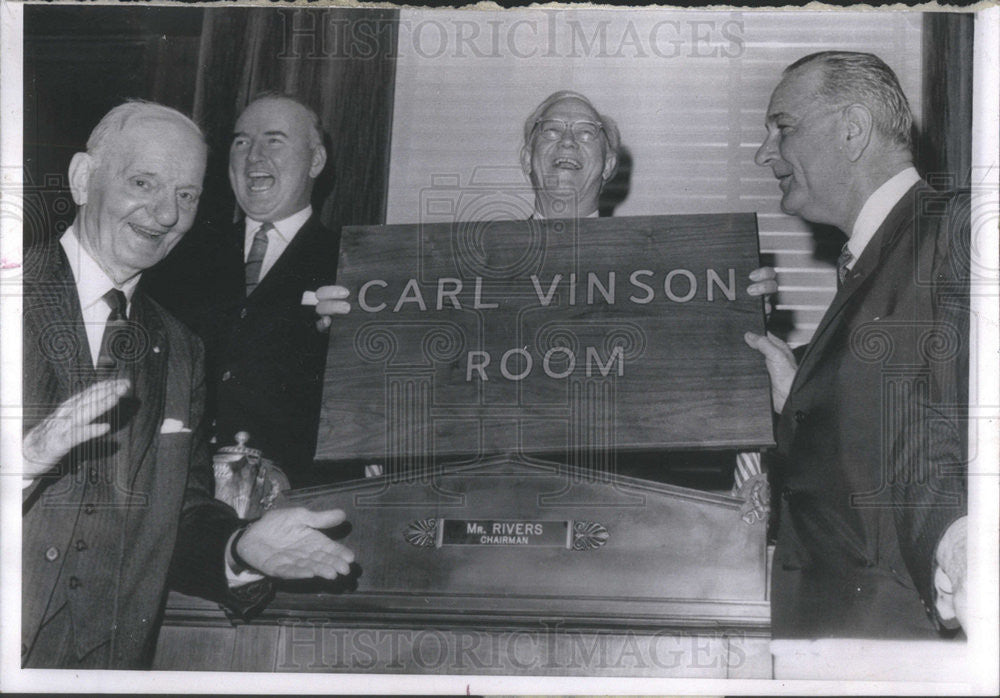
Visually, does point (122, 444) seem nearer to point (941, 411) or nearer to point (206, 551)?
point (206, 551)

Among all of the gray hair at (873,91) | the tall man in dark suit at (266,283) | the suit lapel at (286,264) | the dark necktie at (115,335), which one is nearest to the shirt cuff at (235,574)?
the tall man in dark suit at (266,283)

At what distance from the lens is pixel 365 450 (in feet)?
10.9

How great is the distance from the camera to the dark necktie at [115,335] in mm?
3395

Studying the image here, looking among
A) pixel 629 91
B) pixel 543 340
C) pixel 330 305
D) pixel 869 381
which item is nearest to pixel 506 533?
pixel 543 340

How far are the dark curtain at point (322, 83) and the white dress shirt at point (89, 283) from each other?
360 millimetres

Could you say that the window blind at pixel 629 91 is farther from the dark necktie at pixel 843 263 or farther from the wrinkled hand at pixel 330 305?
the wrinkled hand at pixel 330 305

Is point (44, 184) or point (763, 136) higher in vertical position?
point (763, 136)

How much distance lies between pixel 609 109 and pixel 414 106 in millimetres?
603

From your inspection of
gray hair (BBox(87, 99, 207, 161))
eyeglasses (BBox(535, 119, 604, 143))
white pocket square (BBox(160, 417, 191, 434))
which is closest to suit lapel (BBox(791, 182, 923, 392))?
A: eyeglasses (BBox(535, 119, 604, 143))

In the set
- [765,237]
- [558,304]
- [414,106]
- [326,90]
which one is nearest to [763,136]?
A: [765,237]

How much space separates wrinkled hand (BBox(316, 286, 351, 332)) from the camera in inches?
134

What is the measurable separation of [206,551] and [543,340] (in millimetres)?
1181

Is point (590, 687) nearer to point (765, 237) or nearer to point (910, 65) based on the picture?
point (765, 237)

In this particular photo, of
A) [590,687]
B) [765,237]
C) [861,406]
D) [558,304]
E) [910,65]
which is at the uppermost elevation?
[910,65]
